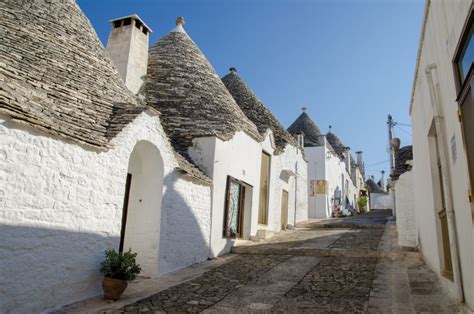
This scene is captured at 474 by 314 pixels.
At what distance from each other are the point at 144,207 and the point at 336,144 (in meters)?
26.3

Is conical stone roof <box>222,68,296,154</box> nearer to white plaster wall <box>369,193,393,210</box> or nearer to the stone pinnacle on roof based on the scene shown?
the stone pinnacle on roof

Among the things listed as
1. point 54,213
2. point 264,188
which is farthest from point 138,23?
point 54,213

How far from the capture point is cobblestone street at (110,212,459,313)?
15.9 feet

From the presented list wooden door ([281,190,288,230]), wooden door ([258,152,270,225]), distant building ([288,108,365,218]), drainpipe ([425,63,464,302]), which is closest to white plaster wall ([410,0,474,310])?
drainpipe ([425,63,464,302])

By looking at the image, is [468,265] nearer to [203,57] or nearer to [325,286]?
[325,286]

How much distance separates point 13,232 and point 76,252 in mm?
1033

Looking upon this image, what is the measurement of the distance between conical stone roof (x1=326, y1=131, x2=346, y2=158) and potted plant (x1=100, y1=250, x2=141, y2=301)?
87.0 ft

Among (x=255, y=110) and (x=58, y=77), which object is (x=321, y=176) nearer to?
(x=255, y=110)

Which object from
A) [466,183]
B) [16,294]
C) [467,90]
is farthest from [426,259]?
[16,294]

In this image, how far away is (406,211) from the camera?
8859 millimetres

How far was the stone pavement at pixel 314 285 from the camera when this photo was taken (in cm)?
484

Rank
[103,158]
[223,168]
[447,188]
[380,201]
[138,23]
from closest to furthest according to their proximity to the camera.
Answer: [447,188]
[103,158]
[223,168]
[138,23]
[380,201]

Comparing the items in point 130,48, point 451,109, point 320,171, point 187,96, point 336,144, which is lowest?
point 451,109

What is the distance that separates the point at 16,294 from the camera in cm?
423
